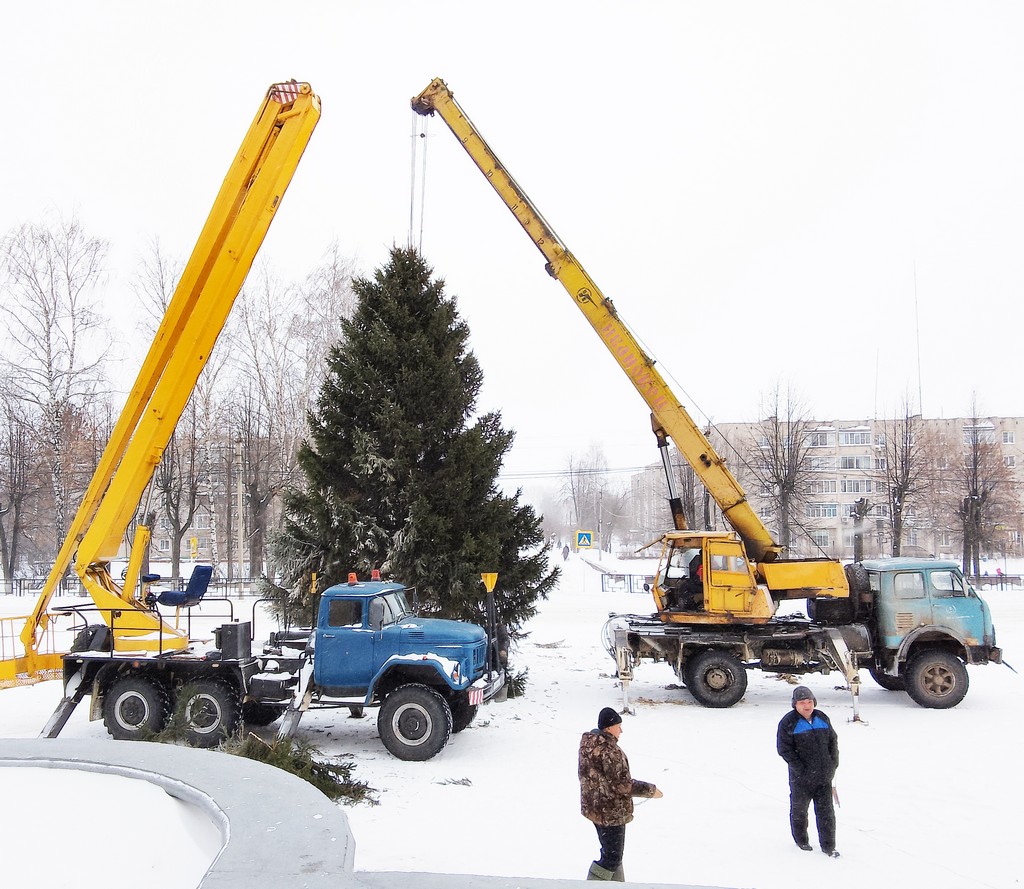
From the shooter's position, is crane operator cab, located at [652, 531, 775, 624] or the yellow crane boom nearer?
crane operator cab, located at [652, 531, 775, 624]

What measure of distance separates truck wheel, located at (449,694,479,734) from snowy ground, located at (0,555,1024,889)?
0.22 m

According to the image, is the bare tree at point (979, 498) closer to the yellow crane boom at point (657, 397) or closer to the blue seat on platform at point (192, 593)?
the yellow crane boom at point (657, 397)

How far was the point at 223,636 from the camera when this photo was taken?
1027 cm

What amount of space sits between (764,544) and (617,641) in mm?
3232

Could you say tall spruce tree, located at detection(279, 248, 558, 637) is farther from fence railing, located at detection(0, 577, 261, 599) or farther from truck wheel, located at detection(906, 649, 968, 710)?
fence railing, located at detection(0, 577, 261, 599)

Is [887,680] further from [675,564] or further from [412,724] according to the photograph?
[412,724]

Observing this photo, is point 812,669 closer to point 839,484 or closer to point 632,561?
point 632,561

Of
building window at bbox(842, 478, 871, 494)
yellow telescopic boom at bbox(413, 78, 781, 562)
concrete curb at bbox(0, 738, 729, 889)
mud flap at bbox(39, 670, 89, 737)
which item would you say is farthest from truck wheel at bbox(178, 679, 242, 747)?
building window at bbox(842, 478, 871, 494)

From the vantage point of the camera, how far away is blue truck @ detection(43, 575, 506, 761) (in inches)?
393

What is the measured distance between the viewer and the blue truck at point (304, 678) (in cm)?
998

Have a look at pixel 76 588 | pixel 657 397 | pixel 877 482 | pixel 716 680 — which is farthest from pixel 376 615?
pixel 877 482

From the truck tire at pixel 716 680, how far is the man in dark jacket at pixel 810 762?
6183mm

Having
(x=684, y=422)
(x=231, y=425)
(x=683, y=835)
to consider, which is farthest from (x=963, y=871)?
(x=231, y=425)

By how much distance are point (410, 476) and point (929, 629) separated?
8783 millimetres
